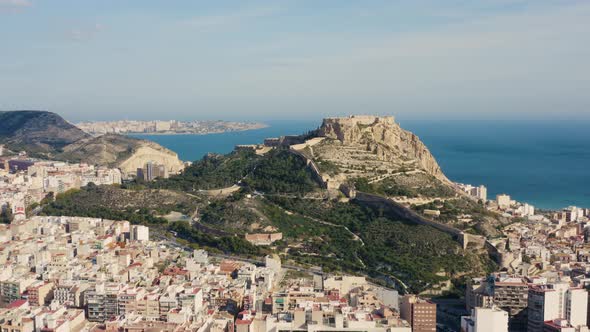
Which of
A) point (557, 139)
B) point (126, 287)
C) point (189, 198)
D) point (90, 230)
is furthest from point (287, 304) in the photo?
point (557, 139)

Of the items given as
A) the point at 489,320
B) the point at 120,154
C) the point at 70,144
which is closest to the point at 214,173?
the point at 120,154

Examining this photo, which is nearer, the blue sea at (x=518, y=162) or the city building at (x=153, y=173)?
the city building at (x=153, y=173)

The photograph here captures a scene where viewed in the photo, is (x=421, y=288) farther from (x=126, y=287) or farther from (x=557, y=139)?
(x=557, y=139)

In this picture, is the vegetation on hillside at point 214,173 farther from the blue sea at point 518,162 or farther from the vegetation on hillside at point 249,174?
the blue sea at point 518,162

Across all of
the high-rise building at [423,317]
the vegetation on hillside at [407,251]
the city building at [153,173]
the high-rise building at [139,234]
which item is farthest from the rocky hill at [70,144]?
the high-rise building at [423,317]

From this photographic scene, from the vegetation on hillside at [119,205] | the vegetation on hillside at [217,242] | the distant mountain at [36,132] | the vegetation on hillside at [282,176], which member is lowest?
the vegetation on hillside at [217,242]

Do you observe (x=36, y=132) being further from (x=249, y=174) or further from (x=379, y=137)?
(x=379, y=137)

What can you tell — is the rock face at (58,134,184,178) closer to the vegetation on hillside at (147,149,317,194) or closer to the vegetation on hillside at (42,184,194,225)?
the vegetation on hillside at (147,149,317,194)
